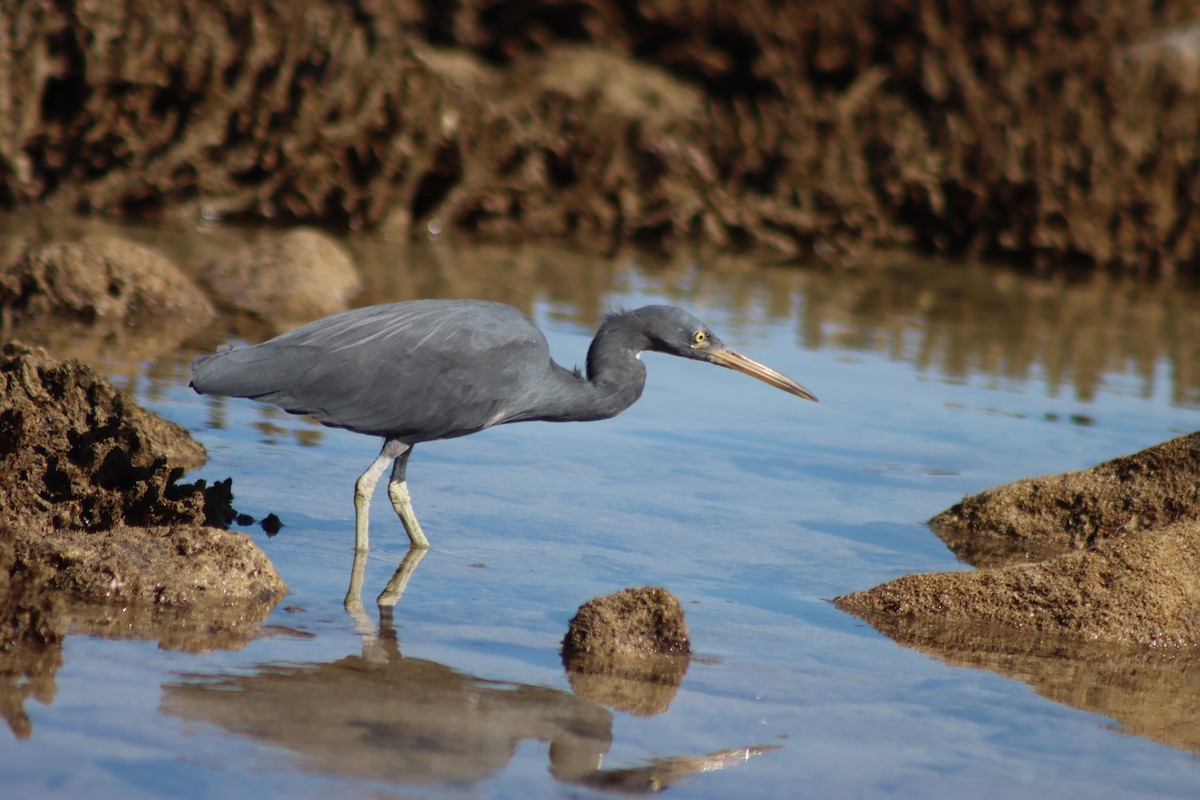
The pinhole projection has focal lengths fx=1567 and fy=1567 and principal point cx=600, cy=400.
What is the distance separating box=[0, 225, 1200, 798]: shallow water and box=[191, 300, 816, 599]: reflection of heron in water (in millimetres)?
411

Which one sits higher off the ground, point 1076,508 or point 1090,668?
point 1076,508

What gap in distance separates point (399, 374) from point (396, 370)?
2cm

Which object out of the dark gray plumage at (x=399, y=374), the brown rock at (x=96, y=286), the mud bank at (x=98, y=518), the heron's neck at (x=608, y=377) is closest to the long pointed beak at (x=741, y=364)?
the heron's neck at (x=608, y=377)

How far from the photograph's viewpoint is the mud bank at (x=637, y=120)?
43.0 ft

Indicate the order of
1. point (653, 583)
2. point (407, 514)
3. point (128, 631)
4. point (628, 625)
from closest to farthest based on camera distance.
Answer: point (128, 631) < point (628, 625) < point (653, 583) < point (407, 514)

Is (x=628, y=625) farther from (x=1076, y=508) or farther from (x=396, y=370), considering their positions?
(x=1076, y=508)

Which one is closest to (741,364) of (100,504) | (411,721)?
(100,504)

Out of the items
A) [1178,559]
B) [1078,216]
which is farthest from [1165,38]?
[1178,559]

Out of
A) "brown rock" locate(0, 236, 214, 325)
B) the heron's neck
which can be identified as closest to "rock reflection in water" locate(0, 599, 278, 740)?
the heron's neck

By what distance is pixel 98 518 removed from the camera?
16.6ft

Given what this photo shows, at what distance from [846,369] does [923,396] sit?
2.30 feet

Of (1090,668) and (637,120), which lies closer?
(1090,668)

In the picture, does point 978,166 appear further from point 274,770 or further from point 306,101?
point 274,770

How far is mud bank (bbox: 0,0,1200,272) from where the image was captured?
43.0 feet
